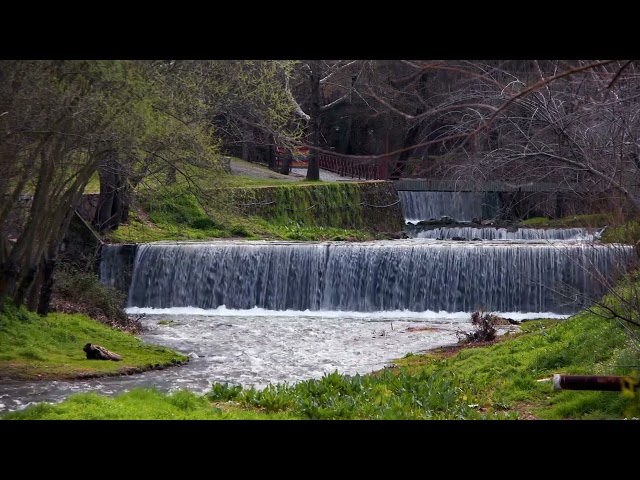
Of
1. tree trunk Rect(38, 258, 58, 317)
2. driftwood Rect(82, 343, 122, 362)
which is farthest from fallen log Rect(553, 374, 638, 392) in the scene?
tree trunk Rect(38, 258, 58, 317)

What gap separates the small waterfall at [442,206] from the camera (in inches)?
1380

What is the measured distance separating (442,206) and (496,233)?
6340 mm

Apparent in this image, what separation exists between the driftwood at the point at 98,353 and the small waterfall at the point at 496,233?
15.4 meters

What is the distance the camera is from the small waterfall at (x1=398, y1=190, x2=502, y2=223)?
1380 inches

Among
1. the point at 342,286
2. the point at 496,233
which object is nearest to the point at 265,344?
the point at 342,286

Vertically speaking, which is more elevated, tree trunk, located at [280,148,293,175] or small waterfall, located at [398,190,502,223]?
tree trunk, located at [280,148,293,175]

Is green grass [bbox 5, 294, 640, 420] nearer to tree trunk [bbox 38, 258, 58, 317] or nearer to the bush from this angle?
tree trunk [bbox 38, 258, 58, 317]

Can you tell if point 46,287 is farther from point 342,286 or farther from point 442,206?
point 442,206

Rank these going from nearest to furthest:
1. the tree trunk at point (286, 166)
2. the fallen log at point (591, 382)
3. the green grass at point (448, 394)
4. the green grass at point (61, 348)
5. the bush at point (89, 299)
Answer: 1. the fallen log at point (591, 382)
2. the green grass at point (448, 394)
3. the green grass at point (61, 348)
4. the bush at point (89, 299)
5. the tree trunk at point (286, 166)

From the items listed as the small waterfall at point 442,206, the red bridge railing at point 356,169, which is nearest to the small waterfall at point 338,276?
the small waterfall at point 442,206

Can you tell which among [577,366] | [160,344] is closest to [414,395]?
[577,366]

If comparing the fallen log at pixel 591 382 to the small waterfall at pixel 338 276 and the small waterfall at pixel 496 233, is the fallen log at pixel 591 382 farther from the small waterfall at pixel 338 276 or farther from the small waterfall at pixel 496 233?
the small waterfall at pixel 496 233

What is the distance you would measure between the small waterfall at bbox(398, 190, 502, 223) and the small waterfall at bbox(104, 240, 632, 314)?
11370mm

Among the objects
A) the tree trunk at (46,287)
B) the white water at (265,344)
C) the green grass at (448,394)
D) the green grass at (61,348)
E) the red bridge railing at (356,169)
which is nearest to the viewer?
the green grass at (448,394)
